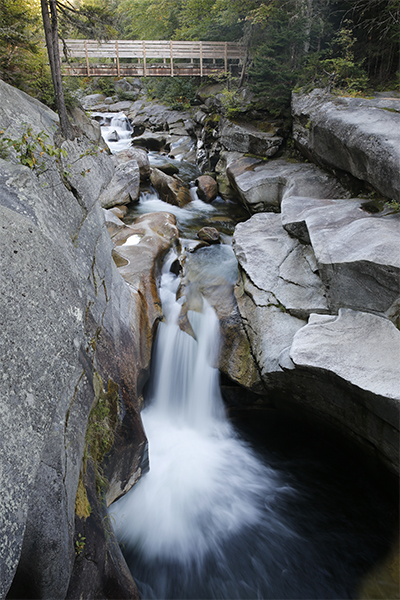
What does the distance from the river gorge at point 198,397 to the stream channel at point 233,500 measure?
26 mm

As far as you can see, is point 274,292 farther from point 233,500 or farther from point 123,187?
point 123,187

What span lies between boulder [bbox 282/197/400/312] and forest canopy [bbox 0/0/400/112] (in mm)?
5089

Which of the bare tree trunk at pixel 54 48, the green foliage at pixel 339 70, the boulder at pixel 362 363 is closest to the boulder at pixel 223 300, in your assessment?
the boulder at pixel 362 363

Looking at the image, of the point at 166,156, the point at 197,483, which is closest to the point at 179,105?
the point at 166,156

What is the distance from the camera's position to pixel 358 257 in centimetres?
502

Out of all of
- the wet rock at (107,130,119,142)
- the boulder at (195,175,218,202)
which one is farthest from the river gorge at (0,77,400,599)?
the wet rock at (107,130,119,142)

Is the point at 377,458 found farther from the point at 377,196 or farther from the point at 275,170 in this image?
the point at 275,170

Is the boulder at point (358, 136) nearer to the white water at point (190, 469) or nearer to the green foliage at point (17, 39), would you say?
the white water at point (190, 469)

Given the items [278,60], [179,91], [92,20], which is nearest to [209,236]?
[92,20]

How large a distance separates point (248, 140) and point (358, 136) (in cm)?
698

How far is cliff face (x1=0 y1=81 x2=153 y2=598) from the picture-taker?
206 centimetres

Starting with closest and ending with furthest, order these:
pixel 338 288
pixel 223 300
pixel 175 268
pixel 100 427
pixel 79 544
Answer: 1. pixel 79 544
2. pixel 100 427
3. pixel 338 288
4. pixel 223 300
5. pixel 175 268

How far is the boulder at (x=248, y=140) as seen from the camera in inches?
496

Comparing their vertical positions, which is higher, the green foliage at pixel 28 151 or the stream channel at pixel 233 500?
the green foliage at pixel 28 151
